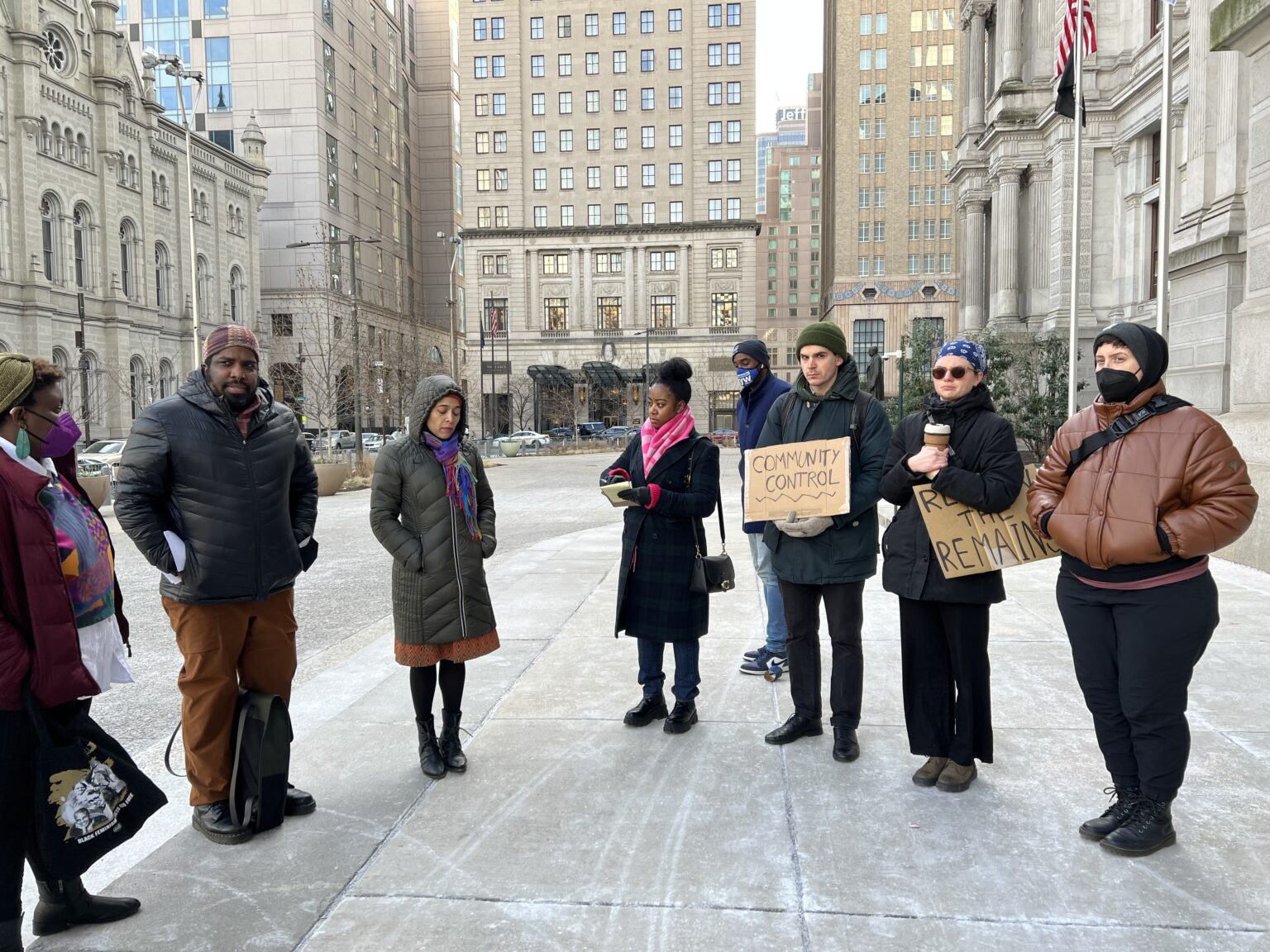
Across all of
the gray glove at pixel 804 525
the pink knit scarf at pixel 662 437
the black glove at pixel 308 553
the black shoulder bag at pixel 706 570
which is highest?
the pink knit scarf at pixel 662 437

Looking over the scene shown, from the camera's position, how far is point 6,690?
2.85m

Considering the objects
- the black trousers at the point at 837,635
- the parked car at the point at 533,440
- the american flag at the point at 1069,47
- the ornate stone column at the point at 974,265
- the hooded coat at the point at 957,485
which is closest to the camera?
the hooded coat at the point at 957,485

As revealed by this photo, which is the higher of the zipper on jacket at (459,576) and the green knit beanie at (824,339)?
the green knit beanie at (824,339)

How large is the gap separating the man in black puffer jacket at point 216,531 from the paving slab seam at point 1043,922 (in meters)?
2.48

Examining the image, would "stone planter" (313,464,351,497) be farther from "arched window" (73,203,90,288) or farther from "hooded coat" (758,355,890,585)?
"arched window" (73,203,90,288)

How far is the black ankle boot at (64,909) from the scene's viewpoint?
311 centimetres

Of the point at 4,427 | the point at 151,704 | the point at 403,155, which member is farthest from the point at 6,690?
the point at 403,155

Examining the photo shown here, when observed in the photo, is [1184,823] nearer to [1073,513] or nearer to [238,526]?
[1073,513]

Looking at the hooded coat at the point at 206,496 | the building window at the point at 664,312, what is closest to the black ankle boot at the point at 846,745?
the hooded coat at the point at 206,496

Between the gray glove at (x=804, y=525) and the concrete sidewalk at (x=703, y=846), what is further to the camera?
the gray glove at (x=804, y=525)

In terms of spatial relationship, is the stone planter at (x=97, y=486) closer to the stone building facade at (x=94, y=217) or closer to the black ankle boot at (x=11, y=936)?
the black ankle boot at (x=11, y=936)

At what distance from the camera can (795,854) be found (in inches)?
141

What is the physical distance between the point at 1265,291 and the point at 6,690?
11027mm

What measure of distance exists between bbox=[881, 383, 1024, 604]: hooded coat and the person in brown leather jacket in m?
0.35
